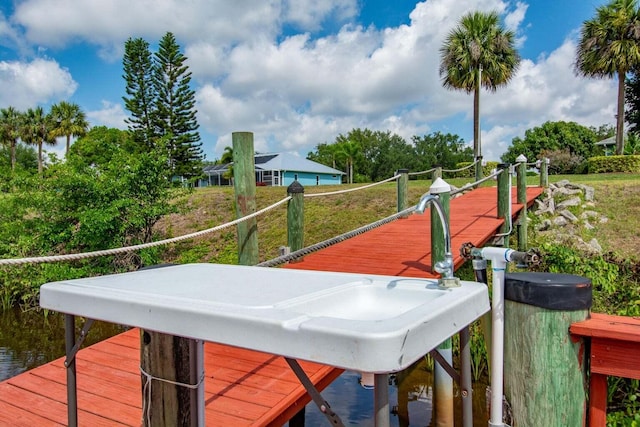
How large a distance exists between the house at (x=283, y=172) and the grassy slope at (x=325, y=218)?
19.5 m

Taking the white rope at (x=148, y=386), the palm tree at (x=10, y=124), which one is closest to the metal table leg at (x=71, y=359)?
the white rope at (x=148, y=386)

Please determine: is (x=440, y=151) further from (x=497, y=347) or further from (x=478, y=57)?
(x=497, y=347)

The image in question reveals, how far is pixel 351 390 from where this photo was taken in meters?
5.12

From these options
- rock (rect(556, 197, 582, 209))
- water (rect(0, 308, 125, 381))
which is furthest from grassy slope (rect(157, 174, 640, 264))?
water (rect(0, 308, 125, 381))

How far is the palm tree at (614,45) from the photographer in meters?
19.9

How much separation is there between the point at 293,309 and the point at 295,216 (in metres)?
3.49

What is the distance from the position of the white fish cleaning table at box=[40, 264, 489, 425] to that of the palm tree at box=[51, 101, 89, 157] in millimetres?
44193

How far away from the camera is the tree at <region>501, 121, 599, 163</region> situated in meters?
40.6

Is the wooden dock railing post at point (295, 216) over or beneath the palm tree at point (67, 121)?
beneath

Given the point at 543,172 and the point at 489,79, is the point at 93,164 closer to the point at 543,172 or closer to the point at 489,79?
the point at 543,172

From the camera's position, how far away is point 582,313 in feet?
6.12

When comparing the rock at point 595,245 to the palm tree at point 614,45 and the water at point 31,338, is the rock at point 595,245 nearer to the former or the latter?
the water at point 31,338

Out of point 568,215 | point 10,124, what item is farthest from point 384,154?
point 568,215

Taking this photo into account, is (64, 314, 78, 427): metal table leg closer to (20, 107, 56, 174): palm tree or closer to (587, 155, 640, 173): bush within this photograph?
(587, 155, 640, 173): bush
